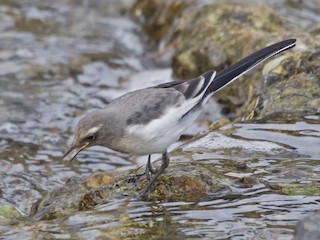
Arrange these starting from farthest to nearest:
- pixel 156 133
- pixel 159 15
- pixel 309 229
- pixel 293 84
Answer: pixel 159 15 < pixel 293 84 < pixel 156 133 < pixel 309 229

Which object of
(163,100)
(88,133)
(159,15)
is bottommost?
(88,133)

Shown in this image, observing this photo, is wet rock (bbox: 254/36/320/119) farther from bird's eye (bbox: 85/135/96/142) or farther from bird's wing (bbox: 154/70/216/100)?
bird's eye (bbox: 85/135/96/142)

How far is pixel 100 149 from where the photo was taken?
1026cm

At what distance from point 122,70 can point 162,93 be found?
639 centimetres

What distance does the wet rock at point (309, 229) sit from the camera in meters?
4.74

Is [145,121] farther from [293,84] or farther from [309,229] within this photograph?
[293,84]

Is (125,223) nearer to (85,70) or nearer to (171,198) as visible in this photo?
(171,198)

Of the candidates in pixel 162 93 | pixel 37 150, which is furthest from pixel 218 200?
pixel 37 150

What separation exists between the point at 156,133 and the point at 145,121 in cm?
13

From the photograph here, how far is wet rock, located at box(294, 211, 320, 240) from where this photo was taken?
15.6 ft

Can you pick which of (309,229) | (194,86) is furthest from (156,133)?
(309,229)

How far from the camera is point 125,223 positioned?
6043mm

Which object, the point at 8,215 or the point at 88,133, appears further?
the point at 8,215

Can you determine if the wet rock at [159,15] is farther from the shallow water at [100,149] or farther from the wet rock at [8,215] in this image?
the wet rock at [8,215]
